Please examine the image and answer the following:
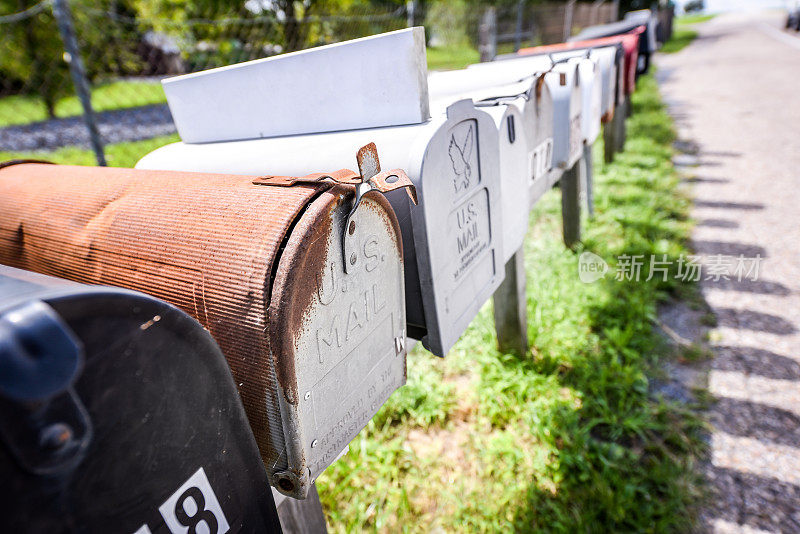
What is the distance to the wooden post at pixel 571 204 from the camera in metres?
3.22

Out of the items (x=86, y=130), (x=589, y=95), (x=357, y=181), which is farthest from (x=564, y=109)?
(x=86, y=130)

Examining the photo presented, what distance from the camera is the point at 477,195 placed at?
1303mm

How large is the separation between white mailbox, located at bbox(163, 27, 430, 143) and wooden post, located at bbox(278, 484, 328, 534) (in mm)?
893

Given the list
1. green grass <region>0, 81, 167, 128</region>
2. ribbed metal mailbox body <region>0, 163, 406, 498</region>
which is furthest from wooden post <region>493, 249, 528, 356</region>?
green grass <region>0, 81, 167, 128</region>

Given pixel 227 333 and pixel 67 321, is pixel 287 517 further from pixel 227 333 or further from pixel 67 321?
pixel 67 321

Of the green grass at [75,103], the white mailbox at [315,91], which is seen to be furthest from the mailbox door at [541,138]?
the green grass at [75,103]

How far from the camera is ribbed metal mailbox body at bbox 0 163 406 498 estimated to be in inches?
27.6

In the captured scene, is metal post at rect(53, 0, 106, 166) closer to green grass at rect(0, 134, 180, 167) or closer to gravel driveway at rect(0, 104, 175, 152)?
green grass at rect(0, 134, 180, 167)

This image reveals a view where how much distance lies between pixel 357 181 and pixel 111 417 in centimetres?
47

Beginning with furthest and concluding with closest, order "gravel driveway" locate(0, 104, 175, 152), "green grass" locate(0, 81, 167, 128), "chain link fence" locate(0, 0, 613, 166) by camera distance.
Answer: "green grass" locate(0, 81, 167, 128)
"gravel driveway" locate(0, 104, 175, 152)
"chain link fence" locate(0, 0, 613, 166)

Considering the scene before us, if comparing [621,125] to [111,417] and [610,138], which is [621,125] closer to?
[610,138]

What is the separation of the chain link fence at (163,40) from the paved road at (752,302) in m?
3.49

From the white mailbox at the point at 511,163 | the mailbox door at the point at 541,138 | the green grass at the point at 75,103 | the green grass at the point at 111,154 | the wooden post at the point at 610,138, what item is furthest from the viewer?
the green grass at the point at 75,103

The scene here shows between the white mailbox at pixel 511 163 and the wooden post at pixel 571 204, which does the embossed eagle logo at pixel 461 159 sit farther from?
the wooden post at pixel 571 204
